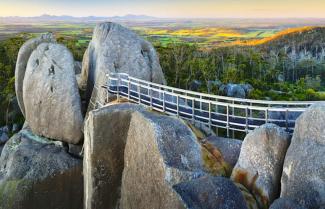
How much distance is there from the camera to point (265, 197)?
50.2 feet

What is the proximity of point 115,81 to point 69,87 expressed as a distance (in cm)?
271

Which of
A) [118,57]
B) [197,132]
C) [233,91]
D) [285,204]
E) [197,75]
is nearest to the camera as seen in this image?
[285,204]

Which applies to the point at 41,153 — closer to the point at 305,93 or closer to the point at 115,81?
the point at 115,81

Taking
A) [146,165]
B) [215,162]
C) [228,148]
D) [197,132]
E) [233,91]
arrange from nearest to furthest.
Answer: [146,165] → [215,162] → [228,148] → [197,132] → [233,91]

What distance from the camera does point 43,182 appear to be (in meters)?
24.7

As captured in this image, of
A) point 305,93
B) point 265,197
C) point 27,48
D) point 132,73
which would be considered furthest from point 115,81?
point 305,93

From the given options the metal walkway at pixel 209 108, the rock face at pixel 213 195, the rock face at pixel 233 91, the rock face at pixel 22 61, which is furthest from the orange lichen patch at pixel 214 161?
the rock face at pixel 233 91

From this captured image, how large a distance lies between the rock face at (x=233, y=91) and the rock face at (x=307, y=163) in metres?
52.2

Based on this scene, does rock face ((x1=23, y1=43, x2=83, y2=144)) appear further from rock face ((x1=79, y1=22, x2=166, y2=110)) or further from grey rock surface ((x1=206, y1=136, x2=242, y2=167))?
grey rock surface ((x1=206, y1=136, x2=242, y2=167))

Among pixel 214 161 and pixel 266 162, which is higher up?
pixel 266 162

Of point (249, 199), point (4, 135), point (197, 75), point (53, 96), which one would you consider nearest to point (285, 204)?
point (249, 199)

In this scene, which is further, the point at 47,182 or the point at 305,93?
the point at 305,93

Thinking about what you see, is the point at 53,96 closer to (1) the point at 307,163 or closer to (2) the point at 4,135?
(1) the point at 307,163

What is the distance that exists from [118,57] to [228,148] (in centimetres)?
1139
